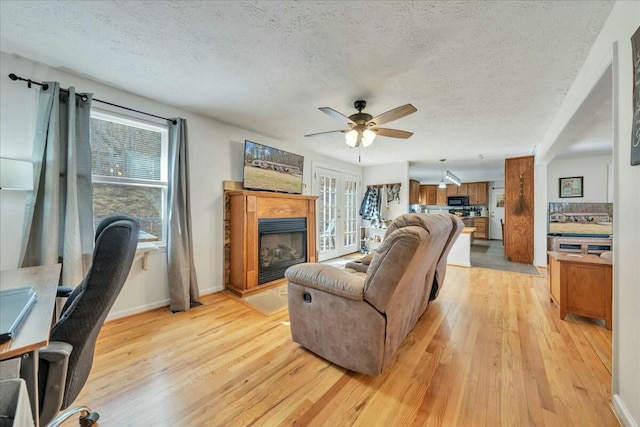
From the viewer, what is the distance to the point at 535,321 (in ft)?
8.07

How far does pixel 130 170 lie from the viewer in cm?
263

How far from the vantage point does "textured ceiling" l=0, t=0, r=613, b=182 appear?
146 cm

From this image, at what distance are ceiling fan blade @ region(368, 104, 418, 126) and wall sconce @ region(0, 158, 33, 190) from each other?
9.29 feet

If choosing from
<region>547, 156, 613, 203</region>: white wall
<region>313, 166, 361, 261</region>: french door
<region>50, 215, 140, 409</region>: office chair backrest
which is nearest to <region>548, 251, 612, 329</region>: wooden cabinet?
<region>50, 215, 140, 409</region>: office chair backrest

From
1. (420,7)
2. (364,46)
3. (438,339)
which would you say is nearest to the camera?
(420,7)

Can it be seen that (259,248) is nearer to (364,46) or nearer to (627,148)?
(364,46)

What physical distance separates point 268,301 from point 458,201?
8769 millimetres

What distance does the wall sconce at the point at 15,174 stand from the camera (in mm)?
1636

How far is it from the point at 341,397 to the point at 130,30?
2788 mm

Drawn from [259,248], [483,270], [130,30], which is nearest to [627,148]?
[130,30]

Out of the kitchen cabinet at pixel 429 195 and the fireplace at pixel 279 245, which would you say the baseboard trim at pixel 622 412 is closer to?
the fireplace at pixel 279 245

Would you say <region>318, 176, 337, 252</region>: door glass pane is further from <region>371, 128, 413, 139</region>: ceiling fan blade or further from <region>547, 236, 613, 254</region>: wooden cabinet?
<region>547, 236, 613, 254</region>: wooden cabinet

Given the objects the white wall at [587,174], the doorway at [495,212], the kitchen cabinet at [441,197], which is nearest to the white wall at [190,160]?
the white wall at [587,174]

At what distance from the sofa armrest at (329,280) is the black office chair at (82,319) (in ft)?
3.71
